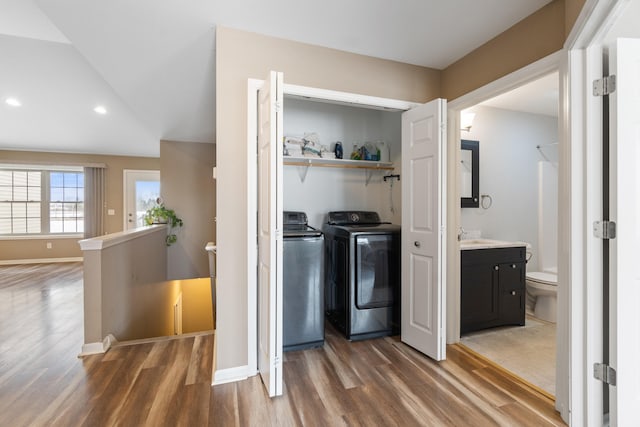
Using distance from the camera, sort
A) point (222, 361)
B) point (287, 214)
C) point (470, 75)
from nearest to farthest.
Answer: point (222, 361)
point (470, 75)
point (287, 214)

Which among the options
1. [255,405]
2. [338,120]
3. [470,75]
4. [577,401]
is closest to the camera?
[577,401]

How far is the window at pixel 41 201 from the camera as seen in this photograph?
629 centimetres

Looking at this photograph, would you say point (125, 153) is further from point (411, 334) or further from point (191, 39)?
point (411, 334)

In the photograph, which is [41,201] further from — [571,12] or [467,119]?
[571,12]

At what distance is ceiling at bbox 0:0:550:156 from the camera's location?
1820mm

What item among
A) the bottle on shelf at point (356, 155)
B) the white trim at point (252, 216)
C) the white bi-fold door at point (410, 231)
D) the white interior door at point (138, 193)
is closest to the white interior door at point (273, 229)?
the white bi-fold door at point (410, 231)

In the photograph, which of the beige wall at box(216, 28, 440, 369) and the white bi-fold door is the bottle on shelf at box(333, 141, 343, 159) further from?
the beige wall at box(216, 28, 440, 369)

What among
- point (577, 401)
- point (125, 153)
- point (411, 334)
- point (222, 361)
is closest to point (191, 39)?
point (222, 361)

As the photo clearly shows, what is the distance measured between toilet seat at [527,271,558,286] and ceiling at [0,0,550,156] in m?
2.44

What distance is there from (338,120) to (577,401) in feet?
9.92

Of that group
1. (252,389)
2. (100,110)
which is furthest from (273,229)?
(100,110)

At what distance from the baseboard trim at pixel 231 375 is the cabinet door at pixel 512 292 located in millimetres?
2468

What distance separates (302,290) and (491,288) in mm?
1851

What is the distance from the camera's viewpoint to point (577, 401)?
1.51 meters
